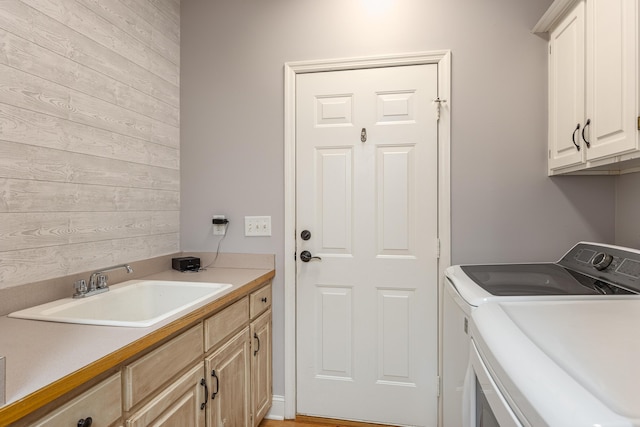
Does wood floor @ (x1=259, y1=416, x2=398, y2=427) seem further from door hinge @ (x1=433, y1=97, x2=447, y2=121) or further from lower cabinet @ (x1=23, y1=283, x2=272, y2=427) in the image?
door hinge @ (x1=433, y1=97, x2=447, y2=121)

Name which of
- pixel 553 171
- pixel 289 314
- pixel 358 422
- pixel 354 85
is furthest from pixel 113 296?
pixel 553 171

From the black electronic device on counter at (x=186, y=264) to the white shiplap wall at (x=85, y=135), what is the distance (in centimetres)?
13

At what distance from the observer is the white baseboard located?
2.09 m

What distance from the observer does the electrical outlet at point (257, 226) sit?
2135mm

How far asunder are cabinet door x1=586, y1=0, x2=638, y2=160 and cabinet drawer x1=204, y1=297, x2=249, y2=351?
164 cm

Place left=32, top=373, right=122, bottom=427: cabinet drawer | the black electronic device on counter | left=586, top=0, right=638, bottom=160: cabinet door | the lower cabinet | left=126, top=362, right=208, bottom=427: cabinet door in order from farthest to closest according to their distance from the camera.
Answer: the black electronic device on counter
left=586, top=0, right=638, bottom=160: cabinet door
left=126, top=362, right=208, bottom=427: cabinet door
the lower cabinet
left=32, top=373, right=122, bottom=427: cabinet drawer

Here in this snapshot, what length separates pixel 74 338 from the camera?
3.24 ft

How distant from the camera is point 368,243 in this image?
2.02m

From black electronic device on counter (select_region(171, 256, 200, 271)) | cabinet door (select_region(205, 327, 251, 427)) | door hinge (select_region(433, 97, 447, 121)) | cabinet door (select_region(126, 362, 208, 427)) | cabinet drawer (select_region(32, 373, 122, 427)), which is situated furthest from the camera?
black electronic device on counter (select_region(171, 256, 200, 271))

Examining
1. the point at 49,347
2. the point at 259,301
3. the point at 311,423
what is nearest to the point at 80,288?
the point at 49,347

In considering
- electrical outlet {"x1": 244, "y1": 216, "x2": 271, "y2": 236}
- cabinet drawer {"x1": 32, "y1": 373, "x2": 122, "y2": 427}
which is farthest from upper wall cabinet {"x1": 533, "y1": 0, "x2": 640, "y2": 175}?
cabinet drawer {"x1": 32, "y1": 373, "x2": 122, "y2": 427}

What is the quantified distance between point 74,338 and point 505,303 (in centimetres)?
128

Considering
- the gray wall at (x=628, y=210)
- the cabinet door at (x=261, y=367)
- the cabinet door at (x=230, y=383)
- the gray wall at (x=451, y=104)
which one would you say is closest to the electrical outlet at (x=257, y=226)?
the gray wall at (x=451, y=104)

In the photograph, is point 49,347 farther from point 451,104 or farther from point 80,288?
point 451,104
